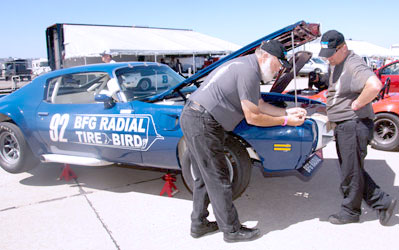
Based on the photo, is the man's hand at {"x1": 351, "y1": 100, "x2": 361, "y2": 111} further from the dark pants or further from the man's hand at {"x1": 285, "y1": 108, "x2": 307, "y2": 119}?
the dark pants

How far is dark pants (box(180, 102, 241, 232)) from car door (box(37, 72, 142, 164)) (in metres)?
1.11

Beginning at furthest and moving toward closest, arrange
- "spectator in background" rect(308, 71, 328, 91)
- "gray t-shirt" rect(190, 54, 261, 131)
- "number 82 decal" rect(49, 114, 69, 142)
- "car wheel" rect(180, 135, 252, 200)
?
"spectator in background" rect(308, 71, 328, 91) < "number 82 decal" rect(49, 114, 69, 142) < "car wheel" rect(180, 135, 252, 200) < "gray t-shirt" rect(190, 54, 261, 131)

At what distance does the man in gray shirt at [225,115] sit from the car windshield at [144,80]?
144 cm

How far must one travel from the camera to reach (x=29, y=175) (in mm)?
5195

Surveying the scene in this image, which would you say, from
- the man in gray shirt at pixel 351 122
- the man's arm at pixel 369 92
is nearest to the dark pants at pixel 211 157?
the man in gray shirt at pixel 351 122

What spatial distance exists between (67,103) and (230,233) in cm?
282

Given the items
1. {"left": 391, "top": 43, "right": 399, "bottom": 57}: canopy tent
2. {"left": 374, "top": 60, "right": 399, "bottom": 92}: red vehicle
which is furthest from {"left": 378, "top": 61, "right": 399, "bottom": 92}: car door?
{"left": 391, "top": 43, "right": 399, "bottom": 57}: canopy tent

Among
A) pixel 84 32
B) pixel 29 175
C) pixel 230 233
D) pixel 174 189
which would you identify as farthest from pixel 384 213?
pixel 84 32

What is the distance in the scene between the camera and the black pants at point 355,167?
3.12 m

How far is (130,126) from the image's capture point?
3.87m

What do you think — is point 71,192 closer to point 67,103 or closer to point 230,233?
point 67,103

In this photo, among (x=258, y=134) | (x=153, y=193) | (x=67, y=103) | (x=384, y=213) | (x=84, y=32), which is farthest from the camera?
(x=84, y=32)

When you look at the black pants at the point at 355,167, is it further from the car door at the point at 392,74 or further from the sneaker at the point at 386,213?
the car door at the point at 392,74

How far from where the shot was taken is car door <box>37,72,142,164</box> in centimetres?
394
